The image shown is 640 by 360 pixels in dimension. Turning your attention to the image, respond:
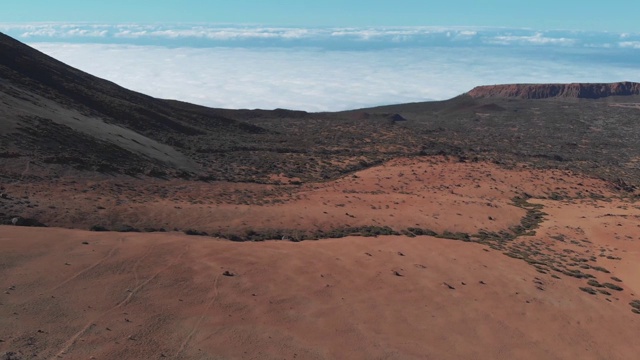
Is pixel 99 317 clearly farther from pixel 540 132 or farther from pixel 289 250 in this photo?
pixel 540 132

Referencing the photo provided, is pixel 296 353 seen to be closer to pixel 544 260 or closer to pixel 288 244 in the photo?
pixel 288 244

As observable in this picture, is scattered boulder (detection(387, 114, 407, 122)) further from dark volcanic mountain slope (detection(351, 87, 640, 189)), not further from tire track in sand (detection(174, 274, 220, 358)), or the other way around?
tire track in sand (detection(174, 274, 220, 358))

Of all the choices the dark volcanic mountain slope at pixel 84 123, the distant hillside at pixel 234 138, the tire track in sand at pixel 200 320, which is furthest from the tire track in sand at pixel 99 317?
the dark volcanic mountain slope at pixel 84 123

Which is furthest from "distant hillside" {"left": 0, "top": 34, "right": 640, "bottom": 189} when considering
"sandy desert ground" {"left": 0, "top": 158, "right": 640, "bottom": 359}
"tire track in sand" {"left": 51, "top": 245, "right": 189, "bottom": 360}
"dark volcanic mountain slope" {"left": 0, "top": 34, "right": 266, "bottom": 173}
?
"tire track in sand" {"left": 51, "top": 245, "right": 189, "bottom": 360}

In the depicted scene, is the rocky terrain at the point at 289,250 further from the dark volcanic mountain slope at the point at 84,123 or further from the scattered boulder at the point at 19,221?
the dark volcanic mountain slope at the point at 84,123

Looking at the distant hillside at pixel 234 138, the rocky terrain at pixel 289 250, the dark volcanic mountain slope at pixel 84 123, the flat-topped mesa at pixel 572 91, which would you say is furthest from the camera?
the flat-topped mesa at pixel 572 91
